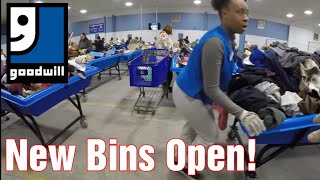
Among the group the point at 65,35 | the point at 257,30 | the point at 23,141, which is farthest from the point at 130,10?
the point at 65,35

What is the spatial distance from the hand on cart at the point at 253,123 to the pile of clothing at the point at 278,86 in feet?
0.15

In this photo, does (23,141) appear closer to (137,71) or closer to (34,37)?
(137,71)

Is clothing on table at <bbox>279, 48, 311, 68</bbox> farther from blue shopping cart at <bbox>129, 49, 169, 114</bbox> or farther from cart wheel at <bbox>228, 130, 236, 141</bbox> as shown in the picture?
blue shopping cart at <bbox>129, 49, 169, 114</bbox>

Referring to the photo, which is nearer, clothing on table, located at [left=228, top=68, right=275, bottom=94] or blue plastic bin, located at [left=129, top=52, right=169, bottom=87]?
clothing on table, located at [left=228, top=68, right=275, bottom=94]

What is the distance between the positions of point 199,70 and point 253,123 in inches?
18.6

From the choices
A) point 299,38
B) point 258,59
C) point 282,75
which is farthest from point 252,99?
point 299,38

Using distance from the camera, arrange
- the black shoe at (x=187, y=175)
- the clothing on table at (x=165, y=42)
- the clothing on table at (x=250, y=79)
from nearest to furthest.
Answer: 1. the clothing on table at (x=250, y=79)
2. the black shoe at (x=187, y=175)
3. the clothing on table at (x=165, y=42)

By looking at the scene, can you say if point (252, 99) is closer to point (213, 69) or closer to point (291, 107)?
point (291, 107)

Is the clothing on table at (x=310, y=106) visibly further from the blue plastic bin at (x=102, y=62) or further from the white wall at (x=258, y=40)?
the white wall at (x=258, y=40)

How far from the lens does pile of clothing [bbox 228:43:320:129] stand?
164 cm

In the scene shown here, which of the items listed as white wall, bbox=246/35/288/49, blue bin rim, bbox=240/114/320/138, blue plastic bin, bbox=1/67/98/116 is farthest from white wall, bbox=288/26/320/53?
blue plastic bin, bbox=1/67/98/116

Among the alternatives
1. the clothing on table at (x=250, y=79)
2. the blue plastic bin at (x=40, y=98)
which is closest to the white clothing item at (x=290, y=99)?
the clothing on table at (x=250, y=79)

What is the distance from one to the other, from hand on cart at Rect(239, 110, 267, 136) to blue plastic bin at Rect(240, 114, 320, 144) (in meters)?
0.12

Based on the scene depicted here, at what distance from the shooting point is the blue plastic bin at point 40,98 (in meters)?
1.97
